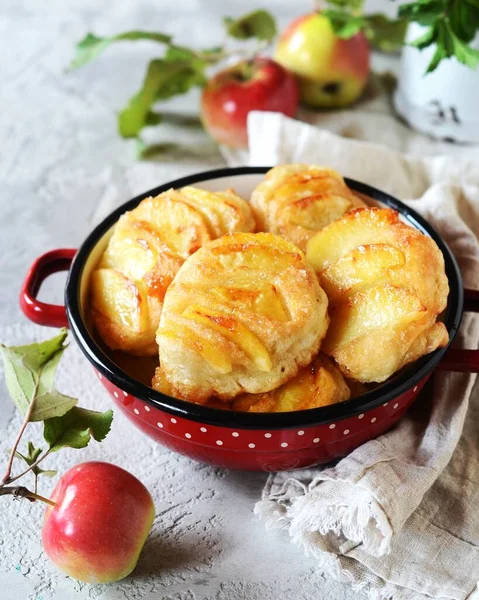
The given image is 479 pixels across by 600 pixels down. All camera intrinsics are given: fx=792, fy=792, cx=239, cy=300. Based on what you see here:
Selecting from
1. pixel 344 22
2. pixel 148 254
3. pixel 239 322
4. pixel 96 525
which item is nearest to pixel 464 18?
pixel 344 22

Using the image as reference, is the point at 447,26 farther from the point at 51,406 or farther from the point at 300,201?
the point at 51,406

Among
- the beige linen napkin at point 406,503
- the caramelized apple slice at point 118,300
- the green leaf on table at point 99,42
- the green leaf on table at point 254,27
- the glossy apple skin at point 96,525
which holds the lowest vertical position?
the beige linen napkin at point 406,503

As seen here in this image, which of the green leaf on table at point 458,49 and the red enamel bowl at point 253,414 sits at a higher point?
the green leaf on table at point 458,49

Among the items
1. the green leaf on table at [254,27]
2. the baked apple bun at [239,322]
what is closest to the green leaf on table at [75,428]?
the baked apple bun at [239,322]

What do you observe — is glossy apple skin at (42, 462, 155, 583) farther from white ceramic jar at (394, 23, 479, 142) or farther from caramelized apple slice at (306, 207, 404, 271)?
white ceramic jar at (394, 23, 479, 142)

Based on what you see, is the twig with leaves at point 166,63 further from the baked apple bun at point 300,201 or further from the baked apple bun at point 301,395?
the baked apple bun at point 301,395

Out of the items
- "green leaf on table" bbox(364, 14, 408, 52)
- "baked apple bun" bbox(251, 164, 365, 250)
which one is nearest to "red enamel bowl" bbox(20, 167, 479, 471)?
"baked apple bun" bbox(251, 164, 365, 250)

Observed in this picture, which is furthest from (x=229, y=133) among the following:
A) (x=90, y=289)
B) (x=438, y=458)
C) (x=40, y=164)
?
(x=438, y=458)
